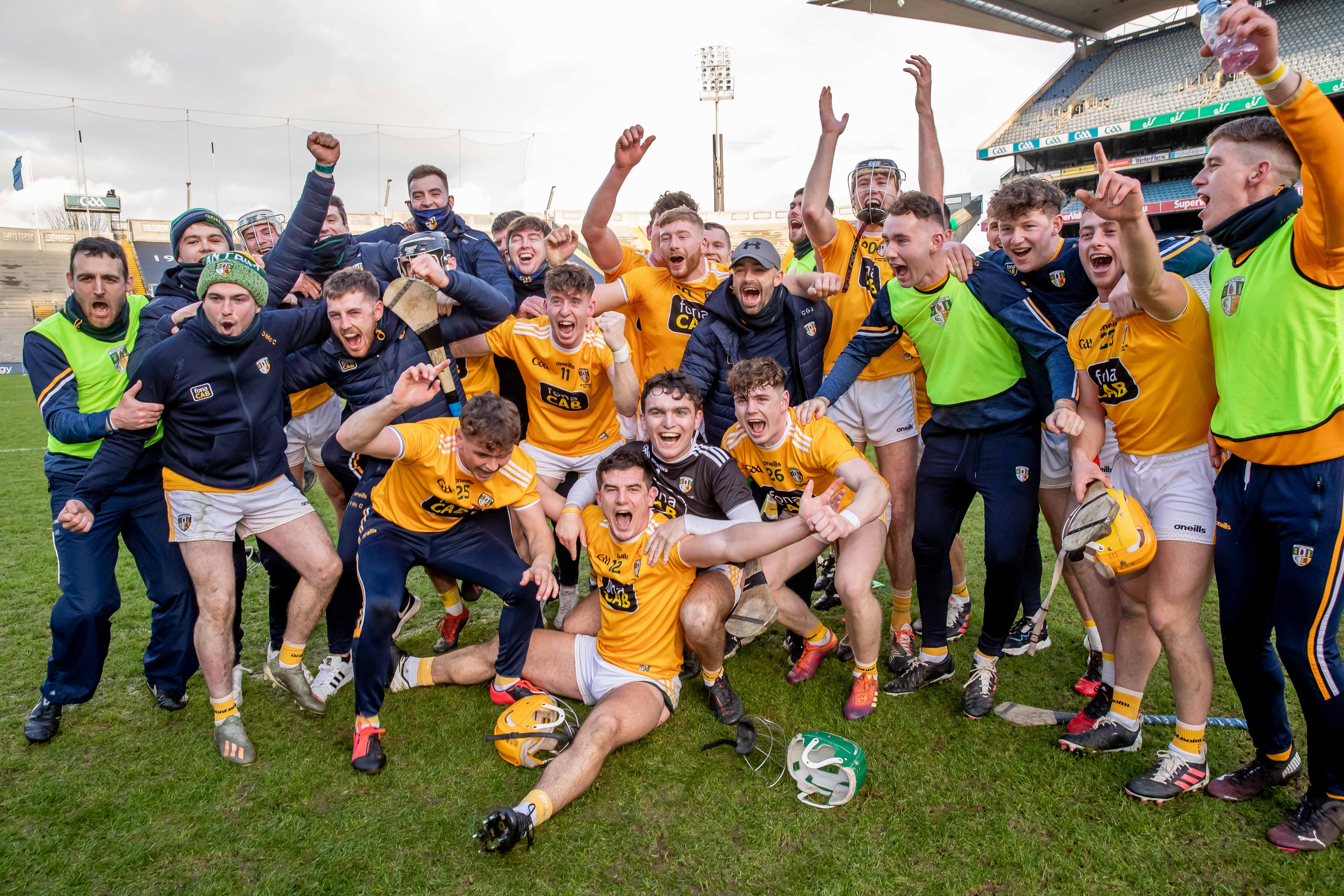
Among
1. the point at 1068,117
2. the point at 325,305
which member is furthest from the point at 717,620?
the point at 1068,117

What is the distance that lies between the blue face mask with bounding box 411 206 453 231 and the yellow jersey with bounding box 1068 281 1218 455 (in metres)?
4.70

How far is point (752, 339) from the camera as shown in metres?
4.81

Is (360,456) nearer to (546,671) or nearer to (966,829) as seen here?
(546,671)

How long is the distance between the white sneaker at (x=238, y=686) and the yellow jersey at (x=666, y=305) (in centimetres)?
322

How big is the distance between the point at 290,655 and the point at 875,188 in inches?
181

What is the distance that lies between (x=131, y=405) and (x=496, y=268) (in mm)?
2574

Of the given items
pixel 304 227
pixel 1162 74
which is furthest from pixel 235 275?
pixel 1162 74

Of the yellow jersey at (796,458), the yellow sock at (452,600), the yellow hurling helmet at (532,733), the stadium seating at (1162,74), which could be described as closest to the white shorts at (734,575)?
the yellow jersey at (796,458)

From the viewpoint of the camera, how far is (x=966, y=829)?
125 inches

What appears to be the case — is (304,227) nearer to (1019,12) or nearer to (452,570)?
(452,570)

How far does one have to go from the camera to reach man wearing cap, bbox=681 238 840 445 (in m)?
4.73

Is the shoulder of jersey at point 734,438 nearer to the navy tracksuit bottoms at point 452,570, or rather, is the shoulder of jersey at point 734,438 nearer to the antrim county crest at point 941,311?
the antrim county crest at point 941,311

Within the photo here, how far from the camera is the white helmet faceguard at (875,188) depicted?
5.21m

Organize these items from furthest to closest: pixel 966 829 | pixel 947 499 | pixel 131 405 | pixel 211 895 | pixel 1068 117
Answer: pixel 1068 117 < pixel 947 499 < pixel 131 405 < pixel 966 829 < pixel 211 895
